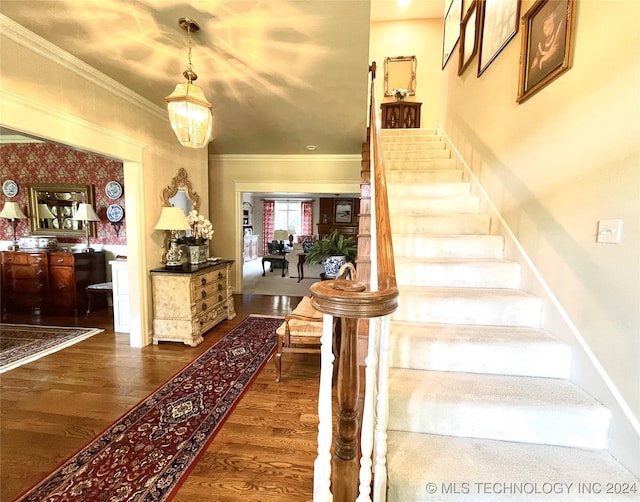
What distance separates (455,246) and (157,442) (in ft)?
7.89

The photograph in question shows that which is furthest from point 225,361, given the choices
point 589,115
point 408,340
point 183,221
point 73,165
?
point 73,165

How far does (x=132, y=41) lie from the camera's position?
7.40 ft

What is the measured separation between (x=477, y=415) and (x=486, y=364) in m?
0.33

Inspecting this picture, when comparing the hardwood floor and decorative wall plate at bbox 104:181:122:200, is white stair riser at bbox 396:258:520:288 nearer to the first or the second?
the hardwood floor

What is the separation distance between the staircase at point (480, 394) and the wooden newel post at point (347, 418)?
1.07 feet

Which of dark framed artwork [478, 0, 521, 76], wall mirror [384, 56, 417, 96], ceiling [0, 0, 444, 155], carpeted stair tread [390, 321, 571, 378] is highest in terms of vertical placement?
wall mirror [384, 56, 417, 96]

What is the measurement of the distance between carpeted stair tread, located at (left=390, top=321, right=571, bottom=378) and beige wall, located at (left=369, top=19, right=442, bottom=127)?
18.8 ft

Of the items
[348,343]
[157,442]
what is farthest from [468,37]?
[157,442]

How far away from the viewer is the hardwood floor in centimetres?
151

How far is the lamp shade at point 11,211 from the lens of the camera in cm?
426

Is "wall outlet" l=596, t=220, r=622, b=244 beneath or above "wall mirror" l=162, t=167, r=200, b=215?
beneath

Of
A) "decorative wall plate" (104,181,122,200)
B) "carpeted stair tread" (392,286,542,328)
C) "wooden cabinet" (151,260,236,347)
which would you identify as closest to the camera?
"carpeted stair tread" (392,286,542,328)

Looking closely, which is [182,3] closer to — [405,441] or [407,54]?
[405,441]

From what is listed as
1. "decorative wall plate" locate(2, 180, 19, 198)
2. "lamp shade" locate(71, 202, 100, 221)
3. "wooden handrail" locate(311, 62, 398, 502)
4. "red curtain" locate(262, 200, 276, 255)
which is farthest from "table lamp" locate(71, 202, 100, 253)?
"red curtain" locate(262, 200, 276, 255)
